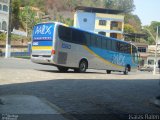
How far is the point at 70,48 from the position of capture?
882 inches

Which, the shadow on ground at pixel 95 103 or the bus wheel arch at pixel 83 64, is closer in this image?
the shadow on ground at pixel 95 103

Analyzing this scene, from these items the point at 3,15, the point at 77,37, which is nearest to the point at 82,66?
the point at 77,37

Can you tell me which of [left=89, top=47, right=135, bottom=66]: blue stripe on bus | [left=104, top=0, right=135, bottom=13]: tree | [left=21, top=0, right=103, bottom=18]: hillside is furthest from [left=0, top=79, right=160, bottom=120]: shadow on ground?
[left=104, top=0, right=135, bottom=13]: tree

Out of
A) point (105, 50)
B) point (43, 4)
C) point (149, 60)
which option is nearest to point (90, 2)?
point (43, 4)

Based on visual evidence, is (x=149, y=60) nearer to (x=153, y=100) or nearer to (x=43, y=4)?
(x=43, y=4)

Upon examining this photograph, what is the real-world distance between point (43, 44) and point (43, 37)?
0.46 metres

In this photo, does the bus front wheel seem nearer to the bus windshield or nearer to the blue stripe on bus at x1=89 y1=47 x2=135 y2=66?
the blue stripe on bus at x1=89 y1=47 x2=135 y2=66

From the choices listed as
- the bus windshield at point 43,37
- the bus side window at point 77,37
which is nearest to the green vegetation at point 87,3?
the bus side window at point 77,37

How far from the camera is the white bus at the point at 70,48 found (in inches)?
846

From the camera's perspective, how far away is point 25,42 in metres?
69.9

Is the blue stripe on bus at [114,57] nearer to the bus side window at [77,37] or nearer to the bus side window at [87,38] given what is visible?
the bus side window at [87,38]

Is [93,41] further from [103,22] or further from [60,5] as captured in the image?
[60,5]

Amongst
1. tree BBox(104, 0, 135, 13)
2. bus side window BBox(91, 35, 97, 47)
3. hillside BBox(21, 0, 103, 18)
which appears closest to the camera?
bus side window BBox(91, 35, 97, 47)

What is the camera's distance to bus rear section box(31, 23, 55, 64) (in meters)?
21.4
